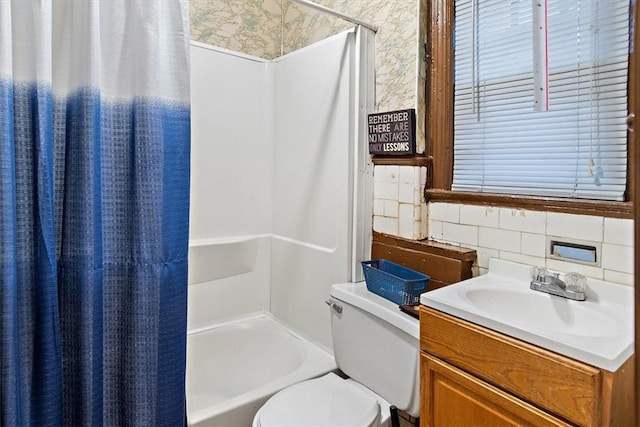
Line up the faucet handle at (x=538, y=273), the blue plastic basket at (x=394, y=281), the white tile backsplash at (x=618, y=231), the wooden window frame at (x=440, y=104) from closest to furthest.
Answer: the white tile backsplash at (x=618, y=231)
the faucet handle at (x=538, y=273)
the blue plastic basket at (x=394, y=281)
the wooden window frame at (x=440, y=104)

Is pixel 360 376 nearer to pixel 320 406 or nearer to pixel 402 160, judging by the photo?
pixel 320 406

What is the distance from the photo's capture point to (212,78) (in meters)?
2.22

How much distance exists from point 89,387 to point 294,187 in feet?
4.77

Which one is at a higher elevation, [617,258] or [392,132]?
[392,132]

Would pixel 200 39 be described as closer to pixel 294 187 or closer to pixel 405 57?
pixel 294 187

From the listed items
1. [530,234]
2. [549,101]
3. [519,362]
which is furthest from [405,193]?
[519,362]

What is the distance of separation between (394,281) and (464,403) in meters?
0.52

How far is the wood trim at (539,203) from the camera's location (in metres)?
1.20

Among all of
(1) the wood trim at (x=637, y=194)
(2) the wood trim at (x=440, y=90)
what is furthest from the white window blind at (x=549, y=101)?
(1) the wood trim at (x=637, y=194)

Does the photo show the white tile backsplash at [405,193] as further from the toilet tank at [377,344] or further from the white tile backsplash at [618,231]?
the white tile backsplash at [618,231]

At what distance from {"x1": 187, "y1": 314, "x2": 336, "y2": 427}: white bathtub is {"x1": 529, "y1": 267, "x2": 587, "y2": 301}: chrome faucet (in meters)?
1.00

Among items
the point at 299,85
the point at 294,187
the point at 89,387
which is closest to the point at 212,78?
the point at 299,85

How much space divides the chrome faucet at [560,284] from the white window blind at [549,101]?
0.26 m

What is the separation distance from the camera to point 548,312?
49.1 inches
